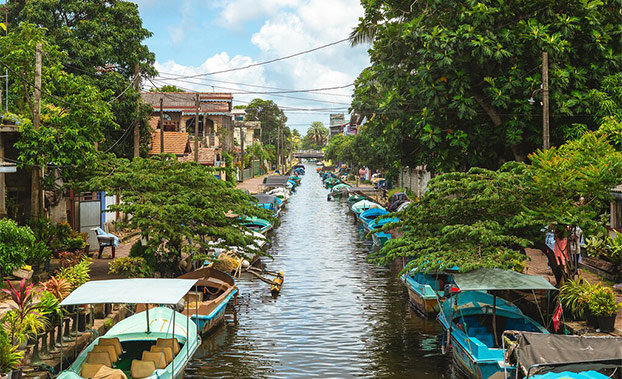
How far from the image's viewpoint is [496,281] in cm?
1576

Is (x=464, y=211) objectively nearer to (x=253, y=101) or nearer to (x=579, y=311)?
(x=579, y=311)

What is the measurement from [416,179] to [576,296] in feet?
159

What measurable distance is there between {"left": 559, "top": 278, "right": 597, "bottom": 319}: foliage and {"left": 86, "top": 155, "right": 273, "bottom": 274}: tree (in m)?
10.3

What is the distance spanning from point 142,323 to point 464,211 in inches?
366

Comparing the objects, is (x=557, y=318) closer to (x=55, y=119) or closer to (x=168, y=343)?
(x=168, y=343)

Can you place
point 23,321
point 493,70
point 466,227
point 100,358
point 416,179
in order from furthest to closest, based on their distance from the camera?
point 416,179 < point 493,70 < point 466,227 < point 23,321 < point 100,358

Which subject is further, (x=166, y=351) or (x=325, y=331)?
(x=325, y=331)

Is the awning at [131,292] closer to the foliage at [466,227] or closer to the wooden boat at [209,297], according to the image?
the wooden boat at [209,297]

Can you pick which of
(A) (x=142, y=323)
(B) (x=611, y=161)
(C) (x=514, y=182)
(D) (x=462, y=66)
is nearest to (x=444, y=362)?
(C) (x=514, y=182)

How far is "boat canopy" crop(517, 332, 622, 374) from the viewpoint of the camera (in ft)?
39.2

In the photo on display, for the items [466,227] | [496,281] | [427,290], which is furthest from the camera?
[427,290]

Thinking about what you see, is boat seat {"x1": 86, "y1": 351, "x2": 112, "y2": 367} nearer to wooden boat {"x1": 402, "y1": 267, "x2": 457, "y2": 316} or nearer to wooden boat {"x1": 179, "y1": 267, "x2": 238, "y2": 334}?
wooden boat {"x1": 179, "y1": 267, "x2": 238, "y2": 334}

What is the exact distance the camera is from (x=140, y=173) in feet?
79.8

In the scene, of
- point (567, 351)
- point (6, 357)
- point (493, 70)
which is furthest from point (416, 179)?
point (6, 357)
